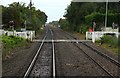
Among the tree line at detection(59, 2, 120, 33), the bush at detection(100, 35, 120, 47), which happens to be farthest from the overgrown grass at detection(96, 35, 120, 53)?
the tree line at detection(59, 2, 120, 33)

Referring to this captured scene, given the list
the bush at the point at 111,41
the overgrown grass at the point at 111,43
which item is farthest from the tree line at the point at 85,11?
the overgrown grass at the point at 111,43

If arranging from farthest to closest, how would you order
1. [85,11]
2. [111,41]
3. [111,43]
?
[85,11] → [111,41] → [111,43]

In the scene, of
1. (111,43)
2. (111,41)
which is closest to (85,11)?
(111,41)

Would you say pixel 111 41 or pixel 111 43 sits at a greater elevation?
pixel 111 41

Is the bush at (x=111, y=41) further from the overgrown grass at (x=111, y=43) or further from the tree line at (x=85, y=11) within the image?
the tree line at (x=85, y=11)

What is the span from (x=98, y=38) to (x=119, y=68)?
77.5ft

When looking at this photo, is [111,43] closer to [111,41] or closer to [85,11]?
[111,41]

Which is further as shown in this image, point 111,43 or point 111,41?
point 111,41

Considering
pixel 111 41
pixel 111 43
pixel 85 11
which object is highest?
pixel 85 11

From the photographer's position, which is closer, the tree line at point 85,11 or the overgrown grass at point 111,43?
the overgrown grass at point 111,43

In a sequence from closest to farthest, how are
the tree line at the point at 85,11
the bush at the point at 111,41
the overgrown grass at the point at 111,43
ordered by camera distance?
the overgrown grass at the point at 111,43, the bush at the point at 111,41, the tree line at the point at 85,11

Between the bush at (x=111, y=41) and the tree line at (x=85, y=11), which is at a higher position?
the tree line at (x=85, y=11)

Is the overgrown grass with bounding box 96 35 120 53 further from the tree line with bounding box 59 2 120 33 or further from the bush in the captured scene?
the tree line with bounding box 59 2 120 33

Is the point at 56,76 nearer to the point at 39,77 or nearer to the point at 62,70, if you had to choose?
the point at 39,77
